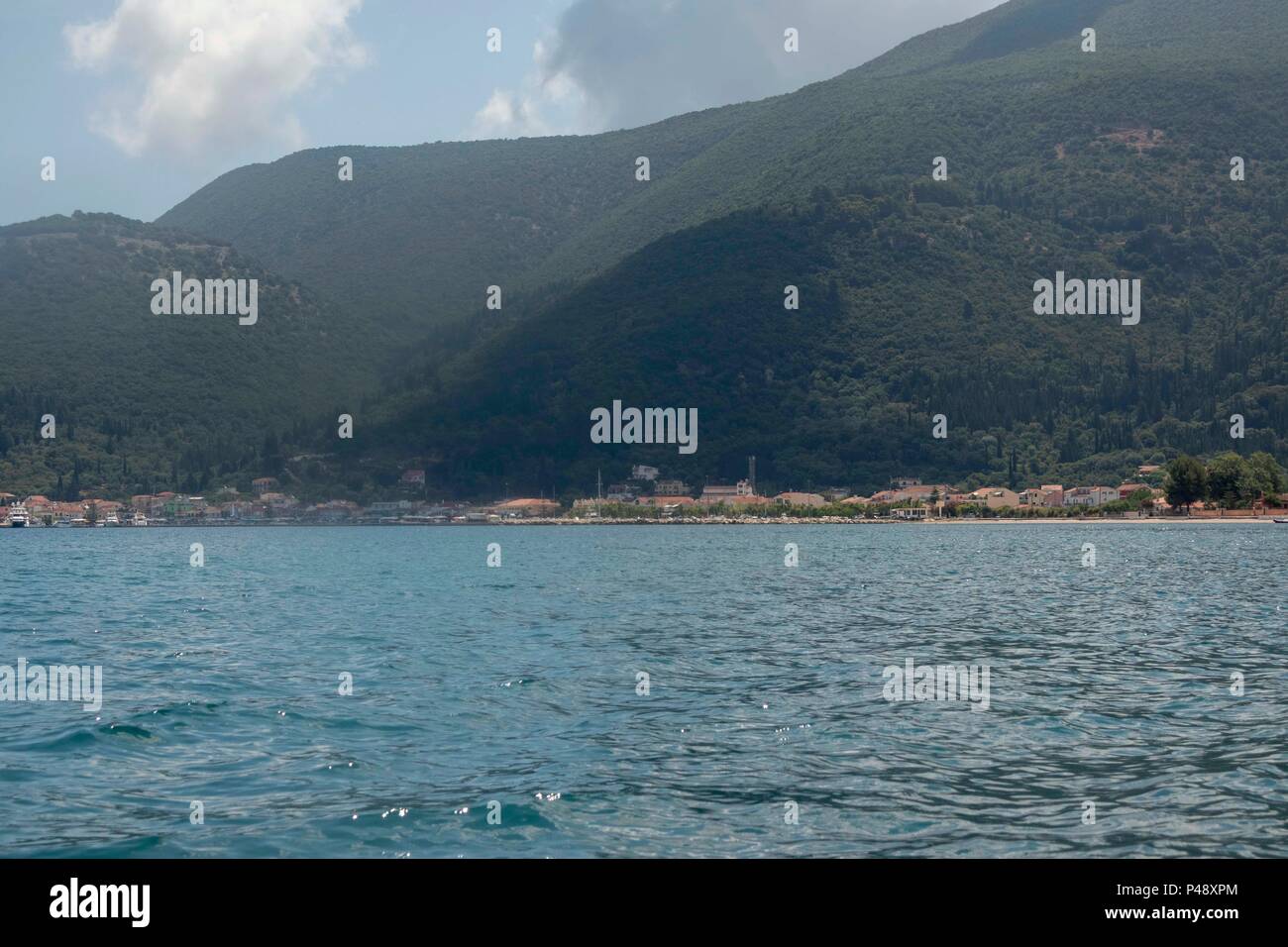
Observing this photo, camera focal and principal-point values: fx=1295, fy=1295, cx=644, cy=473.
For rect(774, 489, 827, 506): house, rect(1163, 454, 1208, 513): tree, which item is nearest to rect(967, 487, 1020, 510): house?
rect(774, 489, 827, 506): house

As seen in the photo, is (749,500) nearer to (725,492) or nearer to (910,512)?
(725,492)

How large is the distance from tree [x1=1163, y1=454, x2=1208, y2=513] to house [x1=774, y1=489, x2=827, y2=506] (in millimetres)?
48409

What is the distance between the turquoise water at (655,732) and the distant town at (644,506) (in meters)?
120

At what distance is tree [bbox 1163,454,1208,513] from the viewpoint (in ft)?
447

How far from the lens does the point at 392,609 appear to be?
41.0 meters

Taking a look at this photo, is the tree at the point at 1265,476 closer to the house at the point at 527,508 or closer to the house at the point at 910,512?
the house at the point at 910,512

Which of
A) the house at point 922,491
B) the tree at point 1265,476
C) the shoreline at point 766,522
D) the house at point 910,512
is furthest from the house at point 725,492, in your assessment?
the tree at point 1265,476

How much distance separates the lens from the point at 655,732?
57.2 ft

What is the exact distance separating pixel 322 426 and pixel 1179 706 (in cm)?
18068

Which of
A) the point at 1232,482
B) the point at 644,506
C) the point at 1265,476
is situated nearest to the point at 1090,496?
the point at 1232,482
